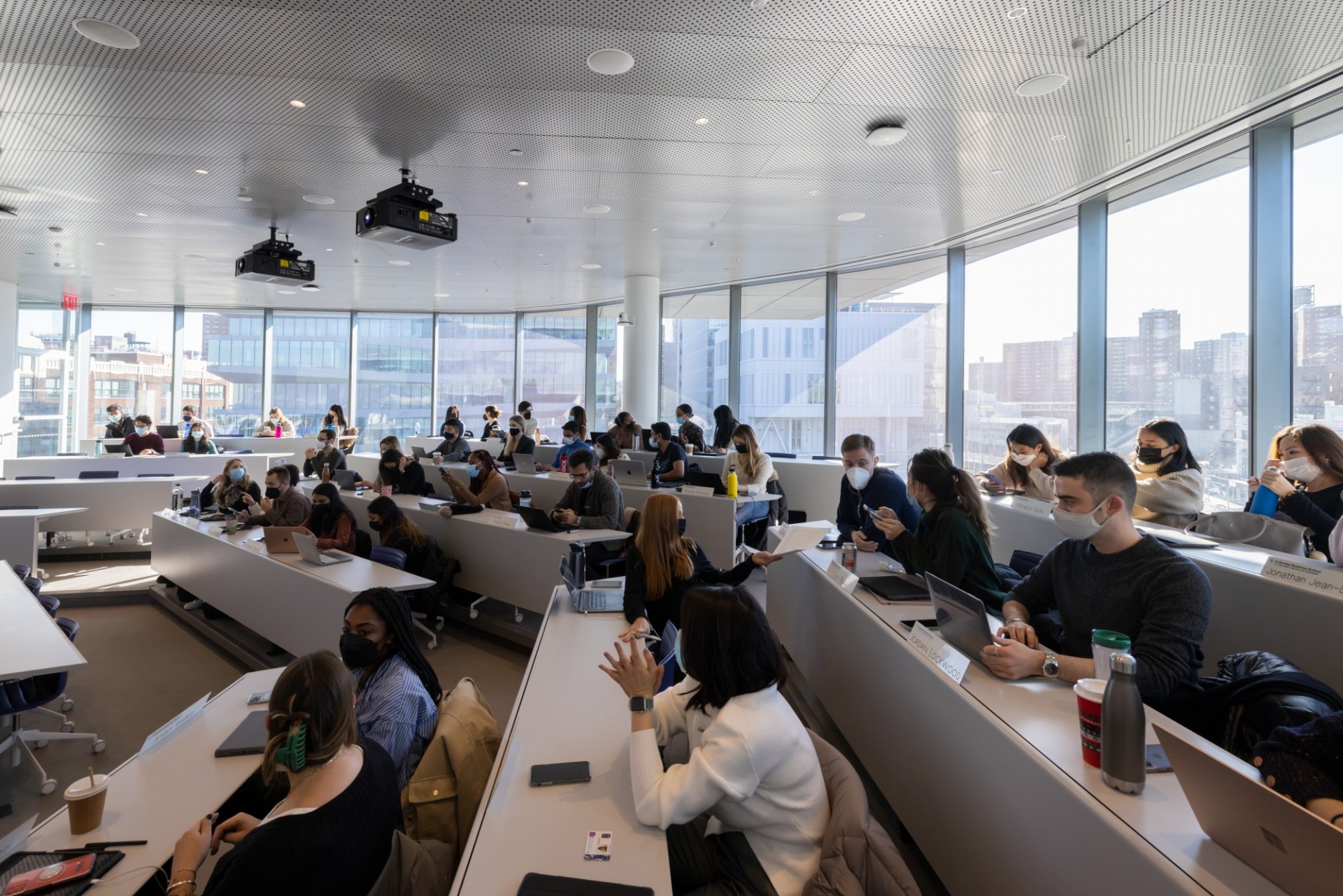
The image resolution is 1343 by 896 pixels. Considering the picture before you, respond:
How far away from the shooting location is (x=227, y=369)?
13.3 metres

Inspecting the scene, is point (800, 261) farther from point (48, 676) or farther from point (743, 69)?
point (48, 676)

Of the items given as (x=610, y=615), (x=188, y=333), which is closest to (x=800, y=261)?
(x=610, y=615)

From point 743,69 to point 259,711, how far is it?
3.80 metres

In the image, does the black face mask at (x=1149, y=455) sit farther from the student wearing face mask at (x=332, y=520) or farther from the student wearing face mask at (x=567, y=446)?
the student wearing face mask at (x=332, y=520)

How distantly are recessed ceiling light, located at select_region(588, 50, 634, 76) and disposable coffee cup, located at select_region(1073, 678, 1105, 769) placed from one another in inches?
140

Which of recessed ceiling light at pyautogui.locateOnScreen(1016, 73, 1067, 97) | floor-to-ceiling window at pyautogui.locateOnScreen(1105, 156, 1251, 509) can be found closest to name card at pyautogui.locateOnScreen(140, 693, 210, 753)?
recessed ceiling light at pyautogui.locateOnScreen(1016, 73, 1067, 97)

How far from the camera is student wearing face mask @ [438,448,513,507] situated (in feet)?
19.4

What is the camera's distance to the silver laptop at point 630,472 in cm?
635

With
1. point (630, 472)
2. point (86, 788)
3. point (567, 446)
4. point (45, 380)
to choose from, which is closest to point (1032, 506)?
point (630, 472)

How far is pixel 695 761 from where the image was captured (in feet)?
4.87

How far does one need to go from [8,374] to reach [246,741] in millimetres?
12322

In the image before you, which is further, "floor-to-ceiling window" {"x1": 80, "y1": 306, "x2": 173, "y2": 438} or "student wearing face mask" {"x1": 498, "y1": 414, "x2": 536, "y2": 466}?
"floor-to-ceiling window" {"x1": 80, "y1": 306, "x2": 173, "y2": 438}

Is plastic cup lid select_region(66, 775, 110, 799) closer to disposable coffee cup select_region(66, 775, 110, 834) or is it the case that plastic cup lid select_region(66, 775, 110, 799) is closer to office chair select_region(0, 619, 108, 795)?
disposable coffee cup select_region(66, 775, 110, 834)

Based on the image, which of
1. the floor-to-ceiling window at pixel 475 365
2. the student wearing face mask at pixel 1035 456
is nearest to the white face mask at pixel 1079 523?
the student wearing face mask at pixel 1035 456
